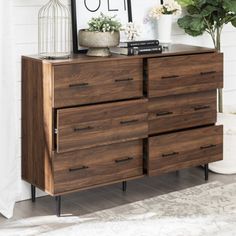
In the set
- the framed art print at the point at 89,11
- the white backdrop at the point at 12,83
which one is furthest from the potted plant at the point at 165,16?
the white backdrop at the point at 12,83

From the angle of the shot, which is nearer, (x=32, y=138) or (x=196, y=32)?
(x=32, y=138)

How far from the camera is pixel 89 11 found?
397 cm

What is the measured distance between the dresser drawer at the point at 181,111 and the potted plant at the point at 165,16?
436 millimetres

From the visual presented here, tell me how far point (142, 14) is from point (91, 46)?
646 millimetres

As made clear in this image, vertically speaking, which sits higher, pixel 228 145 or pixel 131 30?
pixel 131 30

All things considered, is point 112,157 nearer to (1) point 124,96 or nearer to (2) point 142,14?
(1) point 124,96

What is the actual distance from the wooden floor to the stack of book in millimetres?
880

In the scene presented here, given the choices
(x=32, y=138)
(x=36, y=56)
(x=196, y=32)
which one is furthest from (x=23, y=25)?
(x=196, y=32)

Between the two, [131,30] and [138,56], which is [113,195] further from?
[131,30]

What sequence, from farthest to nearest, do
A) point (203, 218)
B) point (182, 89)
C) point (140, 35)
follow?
point (140, 35)
point (182, 89)
point (203, 218)

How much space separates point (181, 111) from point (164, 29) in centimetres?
58

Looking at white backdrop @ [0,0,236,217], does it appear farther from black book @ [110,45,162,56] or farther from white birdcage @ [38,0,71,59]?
black book @ [110,45,162,56]

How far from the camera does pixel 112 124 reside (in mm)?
3705

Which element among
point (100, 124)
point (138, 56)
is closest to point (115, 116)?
point (100, 124)
